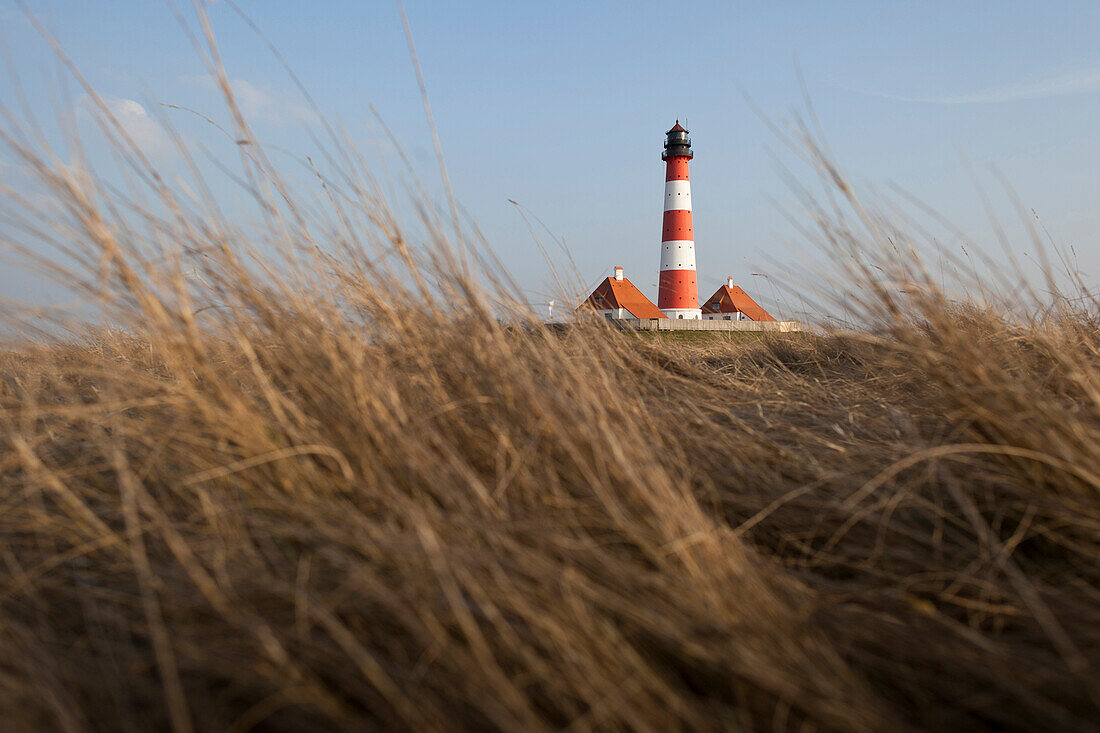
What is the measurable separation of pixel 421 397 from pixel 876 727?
95 centimetres

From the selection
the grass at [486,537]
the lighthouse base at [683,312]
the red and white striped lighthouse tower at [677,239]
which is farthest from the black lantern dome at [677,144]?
the grass at [486,537]

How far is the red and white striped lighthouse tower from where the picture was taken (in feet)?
68.6

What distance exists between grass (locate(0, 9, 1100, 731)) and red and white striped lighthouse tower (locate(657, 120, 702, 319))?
19.5 metres

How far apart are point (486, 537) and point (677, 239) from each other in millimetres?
21080

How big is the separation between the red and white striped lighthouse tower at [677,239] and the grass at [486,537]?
19.5 metres

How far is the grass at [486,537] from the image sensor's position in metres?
0.74

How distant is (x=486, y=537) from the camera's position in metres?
0.89

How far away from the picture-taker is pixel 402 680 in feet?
2.47

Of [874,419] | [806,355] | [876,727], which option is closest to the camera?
[876,727]

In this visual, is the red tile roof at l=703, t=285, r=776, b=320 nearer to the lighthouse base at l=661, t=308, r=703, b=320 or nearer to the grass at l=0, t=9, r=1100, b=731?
the lighthouse base at l=661, t=308, r=703, b=320

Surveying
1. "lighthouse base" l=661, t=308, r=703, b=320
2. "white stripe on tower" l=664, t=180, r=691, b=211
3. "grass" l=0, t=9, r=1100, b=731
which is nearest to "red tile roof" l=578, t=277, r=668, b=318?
"lighthouse base" l=661, t=308, r=703, b=320

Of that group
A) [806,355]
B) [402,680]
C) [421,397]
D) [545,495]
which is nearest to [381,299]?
[421,397]

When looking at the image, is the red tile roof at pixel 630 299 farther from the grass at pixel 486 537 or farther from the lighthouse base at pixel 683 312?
the grass at pixel 486 537

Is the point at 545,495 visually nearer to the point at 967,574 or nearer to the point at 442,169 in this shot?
the point at 967,574
